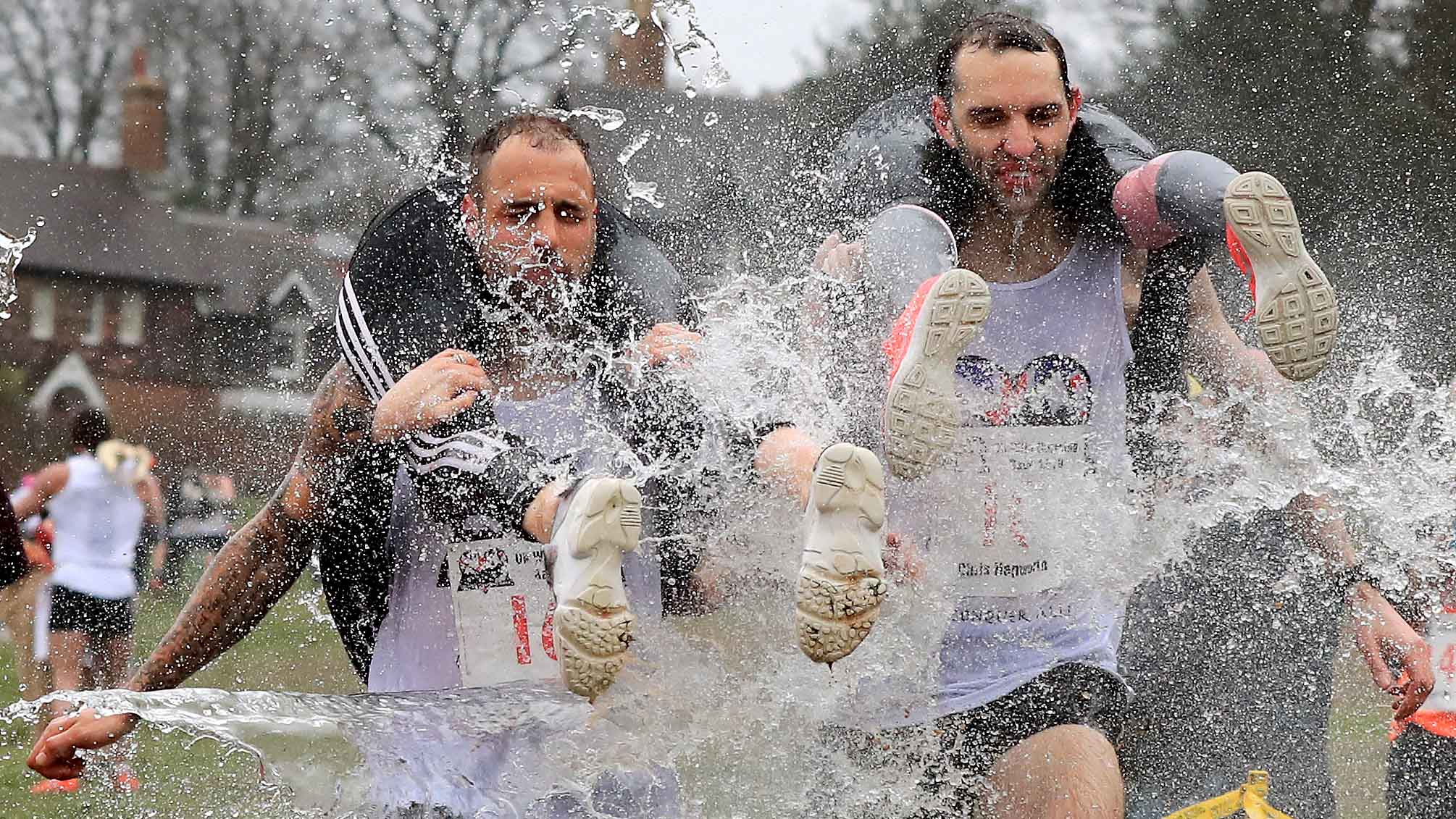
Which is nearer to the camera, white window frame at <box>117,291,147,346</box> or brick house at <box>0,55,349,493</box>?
brick house at <box>0,55,349,493</box>

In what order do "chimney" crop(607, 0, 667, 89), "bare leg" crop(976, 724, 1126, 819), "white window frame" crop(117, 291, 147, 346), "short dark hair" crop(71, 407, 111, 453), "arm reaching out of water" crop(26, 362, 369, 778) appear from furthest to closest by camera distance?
"white window frame" crop(117, 291, 147, 346)
"short dark hair" crop(71, 407, 111, 453)
"chimney" crop(607, 0, 667, 89)
"arm reaching out of water" crop(26, 362, 369, 778)
"bare leg" crop(976, 724, 1126, 819)

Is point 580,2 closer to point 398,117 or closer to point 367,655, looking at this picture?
point 398,117

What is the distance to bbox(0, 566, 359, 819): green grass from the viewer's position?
3.75 meters

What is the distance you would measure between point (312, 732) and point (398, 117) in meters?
6.81

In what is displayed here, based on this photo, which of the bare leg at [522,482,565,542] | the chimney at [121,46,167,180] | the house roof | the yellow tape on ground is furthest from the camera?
the chimney at [121,46,167,180]

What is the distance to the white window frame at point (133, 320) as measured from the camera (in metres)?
14.7

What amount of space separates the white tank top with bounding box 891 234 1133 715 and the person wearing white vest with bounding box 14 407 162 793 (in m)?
4.29

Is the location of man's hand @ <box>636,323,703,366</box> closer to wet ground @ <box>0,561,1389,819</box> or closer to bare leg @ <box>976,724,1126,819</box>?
bare leg @ <box>976,724,1126,819</box>

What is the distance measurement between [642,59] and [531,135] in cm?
250

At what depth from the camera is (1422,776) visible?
3.99 meters

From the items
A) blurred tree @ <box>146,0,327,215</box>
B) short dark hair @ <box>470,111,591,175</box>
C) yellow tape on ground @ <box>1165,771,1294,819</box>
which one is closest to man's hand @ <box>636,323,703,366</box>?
short dark hair @ <box>470,111,591,175</box>

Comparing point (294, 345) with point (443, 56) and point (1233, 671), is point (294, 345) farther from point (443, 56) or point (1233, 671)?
point (1233, 671)

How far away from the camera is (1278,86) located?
8734mm

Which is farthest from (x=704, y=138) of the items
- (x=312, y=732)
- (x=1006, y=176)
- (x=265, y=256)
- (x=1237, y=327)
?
(x=265, y=256)
